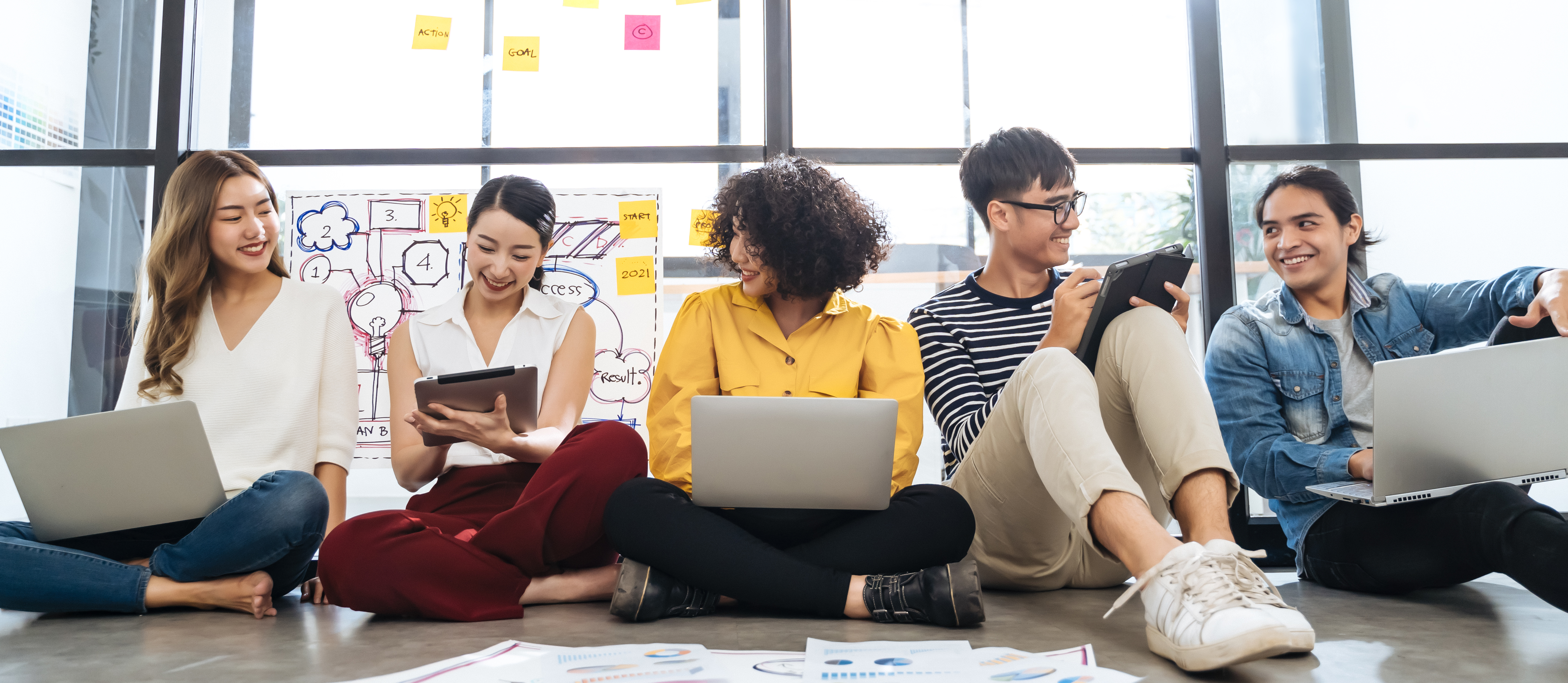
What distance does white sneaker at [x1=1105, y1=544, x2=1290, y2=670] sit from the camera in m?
0.94

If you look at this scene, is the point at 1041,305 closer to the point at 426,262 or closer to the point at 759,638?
the point at 759,638

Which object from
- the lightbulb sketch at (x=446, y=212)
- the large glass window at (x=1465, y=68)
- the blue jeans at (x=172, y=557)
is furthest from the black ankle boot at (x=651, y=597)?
the large glass window at (x=1465, y=68)

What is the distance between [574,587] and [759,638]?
1.53 ft

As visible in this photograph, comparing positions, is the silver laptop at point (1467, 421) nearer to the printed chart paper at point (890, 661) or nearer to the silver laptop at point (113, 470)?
the printed chart paper at point (890, 661)

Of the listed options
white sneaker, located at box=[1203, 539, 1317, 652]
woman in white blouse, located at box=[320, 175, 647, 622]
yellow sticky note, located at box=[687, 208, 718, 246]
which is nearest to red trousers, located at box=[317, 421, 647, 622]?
woman in white blouse, located at box=[320, 175, 647, 622]

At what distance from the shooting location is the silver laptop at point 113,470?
1.33m

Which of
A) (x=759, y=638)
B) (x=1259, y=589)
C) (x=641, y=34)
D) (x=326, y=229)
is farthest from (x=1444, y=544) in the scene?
(x=326, y=229)

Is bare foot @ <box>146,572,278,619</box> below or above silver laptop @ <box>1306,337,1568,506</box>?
below

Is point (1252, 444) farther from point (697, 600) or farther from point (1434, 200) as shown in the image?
point (1434, 200)

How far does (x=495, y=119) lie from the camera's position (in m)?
2.48

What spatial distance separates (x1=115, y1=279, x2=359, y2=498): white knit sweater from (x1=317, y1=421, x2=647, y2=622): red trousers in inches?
12.9

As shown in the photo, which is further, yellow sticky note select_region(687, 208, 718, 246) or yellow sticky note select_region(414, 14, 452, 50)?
yellow sticky note select_region(414, 14, 452, 50)

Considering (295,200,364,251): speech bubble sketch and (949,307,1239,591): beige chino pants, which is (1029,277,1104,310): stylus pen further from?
(295,200,364,251): speech bubble sketch

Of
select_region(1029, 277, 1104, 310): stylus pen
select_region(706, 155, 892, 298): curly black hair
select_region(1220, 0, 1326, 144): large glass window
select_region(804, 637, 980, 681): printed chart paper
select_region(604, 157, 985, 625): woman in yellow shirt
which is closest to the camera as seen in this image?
select_region(804, 637, 980, 681): printed chart paper
